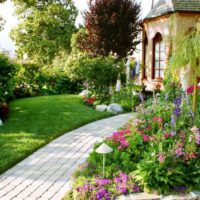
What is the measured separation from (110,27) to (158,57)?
3.99 m

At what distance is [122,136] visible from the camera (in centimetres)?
628

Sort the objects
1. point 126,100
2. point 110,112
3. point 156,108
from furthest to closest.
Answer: point 126,100
point 110,112
point 156,108

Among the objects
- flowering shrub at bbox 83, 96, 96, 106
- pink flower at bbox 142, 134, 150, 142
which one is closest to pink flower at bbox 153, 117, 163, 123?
pink flower at bbox 142, 134, 150, 142

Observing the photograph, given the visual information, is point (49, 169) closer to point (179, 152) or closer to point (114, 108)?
point (179, 152)

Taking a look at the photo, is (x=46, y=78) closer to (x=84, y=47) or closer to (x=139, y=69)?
(x=84, y=47)

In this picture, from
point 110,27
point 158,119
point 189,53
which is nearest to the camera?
point 189,53

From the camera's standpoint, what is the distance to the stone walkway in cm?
557

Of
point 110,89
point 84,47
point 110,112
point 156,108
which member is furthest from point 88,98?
point 156,108

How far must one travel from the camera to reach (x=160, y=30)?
16406mm

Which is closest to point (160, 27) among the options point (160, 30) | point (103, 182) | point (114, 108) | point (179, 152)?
point (160, 30)

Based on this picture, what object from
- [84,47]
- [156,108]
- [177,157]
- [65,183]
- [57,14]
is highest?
[57,14]

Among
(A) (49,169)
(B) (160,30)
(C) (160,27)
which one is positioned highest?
(C) (160,27)

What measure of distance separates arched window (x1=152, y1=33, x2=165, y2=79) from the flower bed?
10373 millimetres

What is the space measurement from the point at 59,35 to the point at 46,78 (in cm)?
1513
